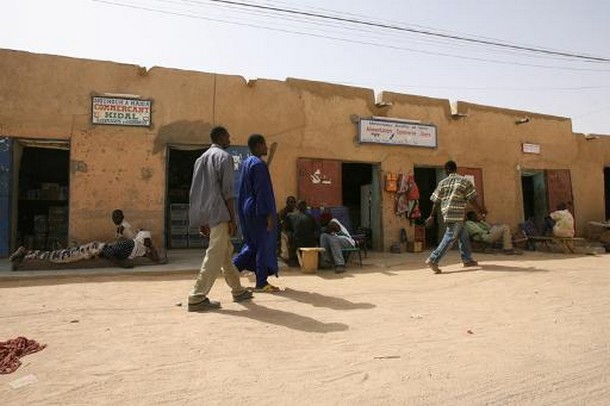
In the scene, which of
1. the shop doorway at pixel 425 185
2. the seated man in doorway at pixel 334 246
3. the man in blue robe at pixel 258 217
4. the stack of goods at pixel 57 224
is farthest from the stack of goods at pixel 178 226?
the shop doorway at pixel 425 185

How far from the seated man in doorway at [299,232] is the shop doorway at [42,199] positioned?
615 centimetres

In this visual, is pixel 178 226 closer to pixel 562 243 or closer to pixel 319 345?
pixel 319 345

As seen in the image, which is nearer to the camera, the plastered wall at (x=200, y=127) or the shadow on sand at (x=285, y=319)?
the shadow on sand at (x=285, y=319)

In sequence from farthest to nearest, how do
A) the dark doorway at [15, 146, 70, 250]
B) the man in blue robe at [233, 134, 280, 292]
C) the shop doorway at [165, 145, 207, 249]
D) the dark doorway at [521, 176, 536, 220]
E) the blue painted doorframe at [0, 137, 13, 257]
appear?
the dark doorway at [521, 176, 536, 220] < the dark doorway at [15, 146, 70, 250] < the shop doorway at [165, 145, 207, 249] < the blue painted doorframe at [0, 137, 13, 257] < the man in blue robe at [233, 134, 280, 292]

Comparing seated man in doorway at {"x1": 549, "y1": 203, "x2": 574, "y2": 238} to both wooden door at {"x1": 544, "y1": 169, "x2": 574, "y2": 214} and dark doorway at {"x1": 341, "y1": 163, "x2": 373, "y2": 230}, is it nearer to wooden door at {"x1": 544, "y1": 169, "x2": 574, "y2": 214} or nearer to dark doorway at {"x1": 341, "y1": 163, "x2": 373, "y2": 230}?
wooden door at {"x1": 544, "y1": 169, "x2": 574, "y2": 214}

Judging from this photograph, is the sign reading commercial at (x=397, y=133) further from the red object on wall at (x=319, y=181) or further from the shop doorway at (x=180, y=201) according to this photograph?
the shop doorway at (x=180, y=201)

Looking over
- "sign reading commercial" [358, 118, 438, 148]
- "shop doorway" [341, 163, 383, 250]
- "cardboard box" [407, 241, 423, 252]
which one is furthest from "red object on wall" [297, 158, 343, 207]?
"cardboard box" [407, 241, 423, 252]

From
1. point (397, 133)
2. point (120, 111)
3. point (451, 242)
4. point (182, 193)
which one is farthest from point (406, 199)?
point (120, 111)

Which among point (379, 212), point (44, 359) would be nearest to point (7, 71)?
point (44, 359)

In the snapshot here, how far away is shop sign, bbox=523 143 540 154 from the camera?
13438mm

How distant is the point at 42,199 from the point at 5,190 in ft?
12.0

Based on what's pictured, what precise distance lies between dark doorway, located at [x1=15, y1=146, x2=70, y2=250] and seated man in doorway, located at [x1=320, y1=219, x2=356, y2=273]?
6713 mm

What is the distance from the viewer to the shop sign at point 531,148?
13.4 metres

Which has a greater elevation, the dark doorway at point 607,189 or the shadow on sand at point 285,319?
the dark doorway at point 607,189
